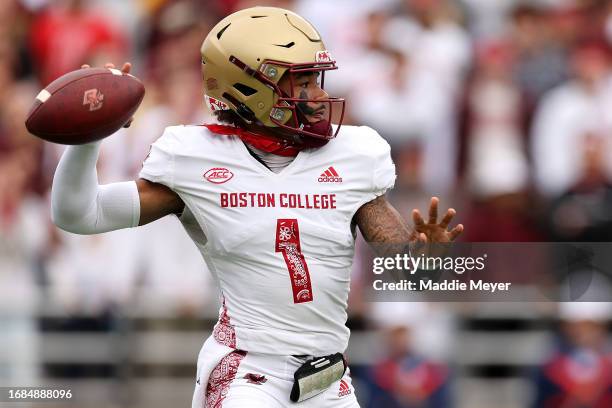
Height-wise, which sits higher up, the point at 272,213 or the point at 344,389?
the point at 272,213

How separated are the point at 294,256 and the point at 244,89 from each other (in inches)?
23.7

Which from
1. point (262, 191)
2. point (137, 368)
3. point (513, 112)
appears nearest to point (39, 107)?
point (262, 191)

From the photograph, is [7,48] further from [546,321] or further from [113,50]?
[546,321]

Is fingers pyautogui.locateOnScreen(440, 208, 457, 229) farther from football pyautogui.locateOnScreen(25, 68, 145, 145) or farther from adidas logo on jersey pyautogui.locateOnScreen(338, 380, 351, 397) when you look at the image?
football pyautogui.locateOnScreen(25, 68, 145, 145)

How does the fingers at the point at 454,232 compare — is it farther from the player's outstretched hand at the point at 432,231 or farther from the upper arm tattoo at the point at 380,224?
the upper arm tattoo at the point at 380,224

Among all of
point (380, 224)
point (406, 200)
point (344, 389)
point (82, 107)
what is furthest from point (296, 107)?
point (406, 200)

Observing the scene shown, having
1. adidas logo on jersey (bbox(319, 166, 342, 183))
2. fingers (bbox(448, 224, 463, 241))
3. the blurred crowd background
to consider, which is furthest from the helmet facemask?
the blurred crowd background

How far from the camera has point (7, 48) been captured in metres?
9.37

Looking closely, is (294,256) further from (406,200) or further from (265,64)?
(406,200)

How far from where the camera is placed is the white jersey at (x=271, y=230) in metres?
4.64

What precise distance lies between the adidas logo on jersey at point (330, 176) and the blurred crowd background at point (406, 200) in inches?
111

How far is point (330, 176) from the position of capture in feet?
15.5

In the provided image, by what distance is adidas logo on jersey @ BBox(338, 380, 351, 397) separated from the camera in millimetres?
4734

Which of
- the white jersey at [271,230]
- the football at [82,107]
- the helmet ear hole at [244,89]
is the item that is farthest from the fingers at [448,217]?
the football at [82,107]
